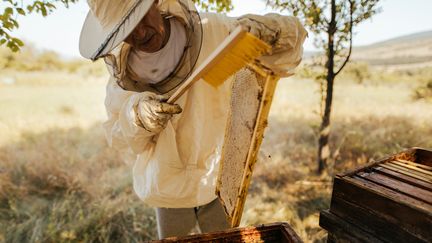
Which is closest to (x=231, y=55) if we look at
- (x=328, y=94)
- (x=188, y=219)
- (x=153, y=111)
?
(x=153, y=111)

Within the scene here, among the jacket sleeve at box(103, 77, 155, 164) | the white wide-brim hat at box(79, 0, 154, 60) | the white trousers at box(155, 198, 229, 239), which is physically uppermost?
the white wide-brim hat at box(79, 0, 154, 60)

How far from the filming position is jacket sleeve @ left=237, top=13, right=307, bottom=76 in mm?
1304

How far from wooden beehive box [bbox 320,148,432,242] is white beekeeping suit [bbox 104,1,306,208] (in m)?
0.73

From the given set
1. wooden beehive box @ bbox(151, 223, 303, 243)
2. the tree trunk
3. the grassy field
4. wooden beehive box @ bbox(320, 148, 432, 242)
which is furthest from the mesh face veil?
the tree trunk

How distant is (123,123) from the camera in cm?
154

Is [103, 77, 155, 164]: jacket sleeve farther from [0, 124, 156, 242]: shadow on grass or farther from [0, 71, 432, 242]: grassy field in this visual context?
[0, 124, 156, 242]: shadow on grass

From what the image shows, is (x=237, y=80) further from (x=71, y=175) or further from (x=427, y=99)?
(x=427, y=99)

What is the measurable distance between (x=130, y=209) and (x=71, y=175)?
5.11 ft

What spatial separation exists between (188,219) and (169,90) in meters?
0.98

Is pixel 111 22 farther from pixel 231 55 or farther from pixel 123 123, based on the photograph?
pixel 231 55

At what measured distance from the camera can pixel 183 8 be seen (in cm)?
154

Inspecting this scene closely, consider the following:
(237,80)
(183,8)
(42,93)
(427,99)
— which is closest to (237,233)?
→ (237,80)

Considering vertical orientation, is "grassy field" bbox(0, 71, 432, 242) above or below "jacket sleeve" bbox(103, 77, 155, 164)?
below

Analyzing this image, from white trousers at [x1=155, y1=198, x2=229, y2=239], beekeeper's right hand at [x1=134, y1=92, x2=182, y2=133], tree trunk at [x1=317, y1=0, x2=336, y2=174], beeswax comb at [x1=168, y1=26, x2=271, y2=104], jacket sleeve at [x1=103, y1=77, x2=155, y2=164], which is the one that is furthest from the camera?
tree trunk at [x1=317, y1=0, x2=336, y2=174]
